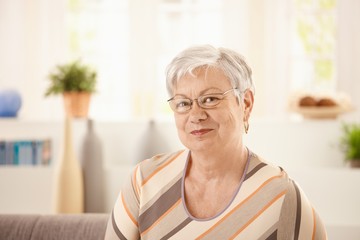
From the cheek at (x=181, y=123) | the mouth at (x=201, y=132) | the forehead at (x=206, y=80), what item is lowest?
the mouth at (x=201, y=132)

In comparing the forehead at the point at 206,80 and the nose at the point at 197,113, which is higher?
the forehead at the point at 206,80

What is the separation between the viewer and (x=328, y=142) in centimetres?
254

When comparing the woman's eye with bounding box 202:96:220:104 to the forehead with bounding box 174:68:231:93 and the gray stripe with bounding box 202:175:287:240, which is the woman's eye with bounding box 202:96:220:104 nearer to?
the forehead with bounding box 174:68:231:93

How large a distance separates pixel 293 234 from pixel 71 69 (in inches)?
70.8

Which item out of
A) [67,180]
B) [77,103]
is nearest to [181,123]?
[67,180]

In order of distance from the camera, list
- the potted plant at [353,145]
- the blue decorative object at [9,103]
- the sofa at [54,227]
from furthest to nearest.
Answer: the blue decorative object at [9,103] → the potted plant at [353,145] → the sofa at [54,227]

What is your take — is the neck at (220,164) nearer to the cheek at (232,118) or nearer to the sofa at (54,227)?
the cheek at (232,118)

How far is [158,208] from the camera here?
1.47 metres

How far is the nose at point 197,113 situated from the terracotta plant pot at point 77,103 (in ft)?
5.13

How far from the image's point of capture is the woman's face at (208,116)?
138 cm

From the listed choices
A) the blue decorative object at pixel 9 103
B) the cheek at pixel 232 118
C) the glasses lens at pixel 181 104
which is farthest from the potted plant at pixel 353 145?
the blue decorative object at pixel 9 103

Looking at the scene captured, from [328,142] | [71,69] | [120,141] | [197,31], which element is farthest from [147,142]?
[197,31]

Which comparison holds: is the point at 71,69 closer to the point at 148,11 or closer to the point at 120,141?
the point at 120,141

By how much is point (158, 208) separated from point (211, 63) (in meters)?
0.44
